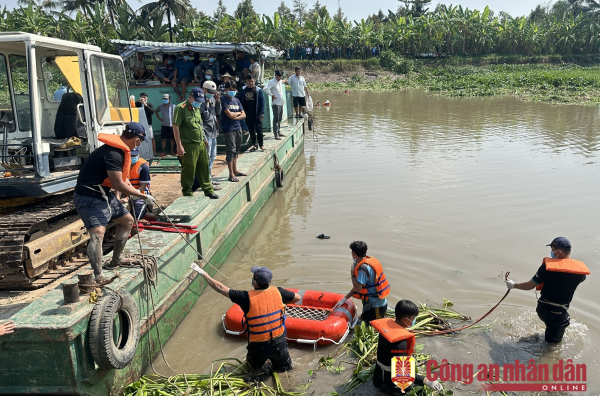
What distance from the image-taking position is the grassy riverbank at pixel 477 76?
105 feet

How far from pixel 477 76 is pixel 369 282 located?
1544 inches

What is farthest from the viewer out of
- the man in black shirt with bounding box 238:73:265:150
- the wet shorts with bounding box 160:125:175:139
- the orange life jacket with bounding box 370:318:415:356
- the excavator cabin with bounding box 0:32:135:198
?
the wet shorts with bounding box 160:125:175:139

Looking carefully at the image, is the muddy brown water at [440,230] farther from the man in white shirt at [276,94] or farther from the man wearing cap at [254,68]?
the man wearing cap at [254,68]

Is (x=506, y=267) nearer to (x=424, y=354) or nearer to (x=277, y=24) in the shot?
(x=424, y=354)

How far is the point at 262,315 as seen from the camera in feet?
14.8

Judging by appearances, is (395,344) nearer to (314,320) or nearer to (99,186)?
(314,320)

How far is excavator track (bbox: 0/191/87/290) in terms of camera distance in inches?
186

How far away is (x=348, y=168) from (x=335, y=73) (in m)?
34.9

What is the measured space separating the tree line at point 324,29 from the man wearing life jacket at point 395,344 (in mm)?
35413

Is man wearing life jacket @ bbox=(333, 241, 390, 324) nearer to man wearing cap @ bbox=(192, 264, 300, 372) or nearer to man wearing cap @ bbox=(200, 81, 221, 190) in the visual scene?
man wearing cap @ bbox=(192, 264, 300, 372)

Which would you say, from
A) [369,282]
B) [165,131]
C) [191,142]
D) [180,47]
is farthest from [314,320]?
[180,47]

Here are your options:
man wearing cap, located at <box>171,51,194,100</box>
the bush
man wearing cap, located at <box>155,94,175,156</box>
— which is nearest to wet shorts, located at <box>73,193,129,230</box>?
man wearing cap, located at <box>155,94,175,156</box>

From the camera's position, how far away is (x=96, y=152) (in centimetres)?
450

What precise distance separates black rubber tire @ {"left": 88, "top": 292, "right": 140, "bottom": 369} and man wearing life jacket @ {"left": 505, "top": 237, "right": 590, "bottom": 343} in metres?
3.97
